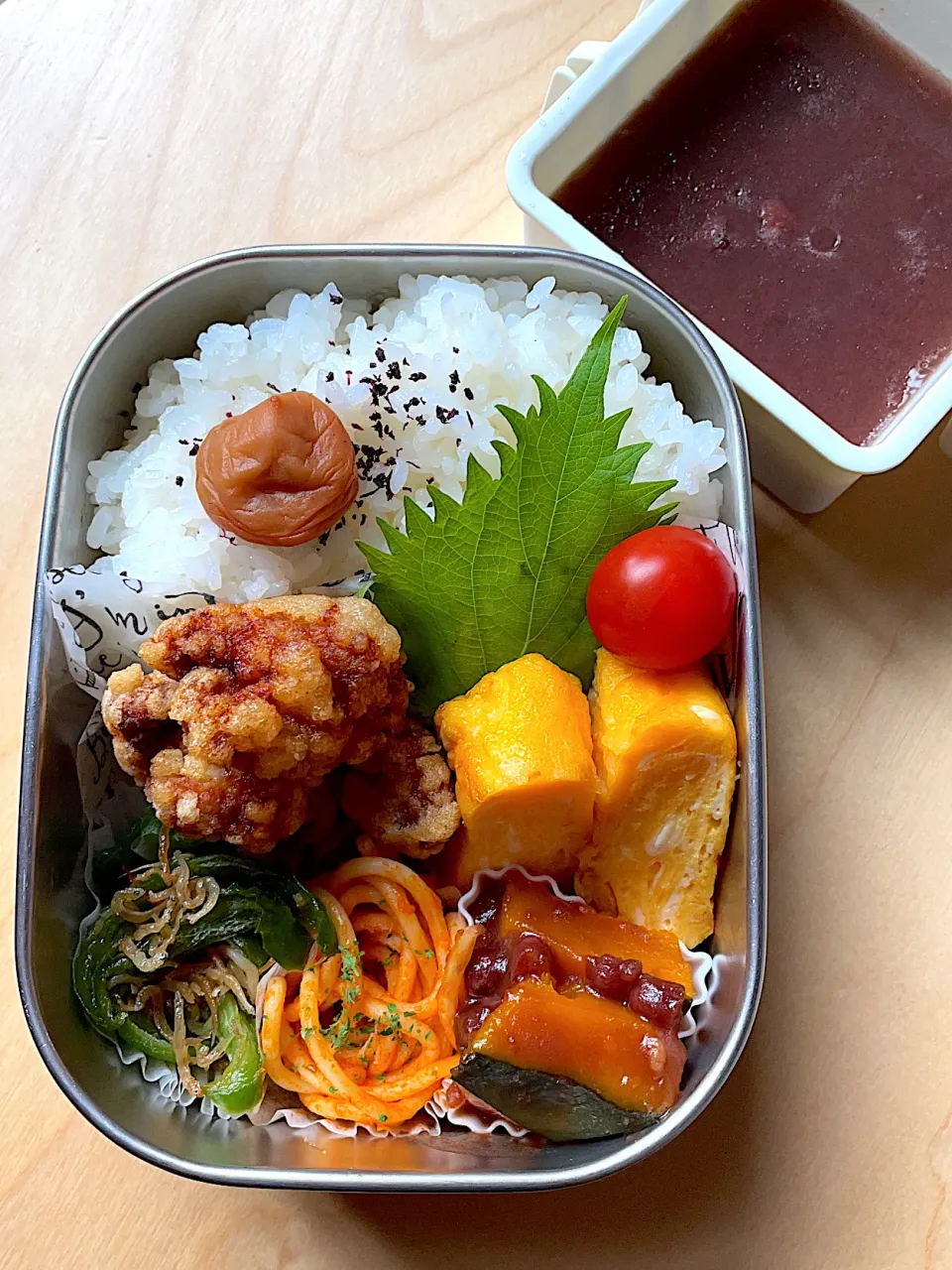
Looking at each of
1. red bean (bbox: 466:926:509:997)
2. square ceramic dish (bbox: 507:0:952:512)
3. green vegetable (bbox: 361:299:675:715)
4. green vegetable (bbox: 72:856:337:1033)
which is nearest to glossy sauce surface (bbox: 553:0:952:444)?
square ceramic dish (bbox: 507:0:952:512)

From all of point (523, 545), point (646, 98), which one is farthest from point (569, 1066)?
point (646, 98)

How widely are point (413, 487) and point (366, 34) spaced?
90 centimetres

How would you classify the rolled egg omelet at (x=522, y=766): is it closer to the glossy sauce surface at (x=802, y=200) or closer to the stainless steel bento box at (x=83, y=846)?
the stainless steel bento box at (x=83, y=846)

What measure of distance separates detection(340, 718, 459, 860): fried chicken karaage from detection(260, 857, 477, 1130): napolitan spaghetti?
53 millimetres

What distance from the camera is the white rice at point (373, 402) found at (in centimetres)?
168

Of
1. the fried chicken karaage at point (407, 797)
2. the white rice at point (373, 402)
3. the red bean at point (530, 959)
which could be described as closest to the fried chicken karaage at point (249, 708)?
the fried chicken karaage at point (407, 797)

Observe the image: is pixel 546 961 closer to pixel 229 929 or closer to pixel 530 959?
pixel 530 959

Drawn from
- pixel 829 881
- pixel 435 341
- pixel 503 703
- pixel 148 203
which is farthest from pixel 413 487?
pixel 829 881

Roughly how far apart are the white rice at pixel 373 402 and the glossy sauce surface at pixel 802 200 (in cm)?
19

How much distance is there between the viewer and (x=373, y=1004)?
1.58 metres

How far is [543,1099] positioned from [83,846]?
71 centimetres

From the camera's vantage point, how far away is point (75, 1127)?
164 centimetres

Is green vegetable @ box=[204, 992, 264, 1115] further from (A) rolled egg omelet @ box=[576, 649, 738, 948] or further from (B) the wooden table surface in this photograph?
(A) rolled egg omelet @ box=[576, 649, 738, 948]

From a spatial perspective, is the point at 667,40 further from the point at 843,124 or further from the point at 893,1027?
the point at 893,1027
